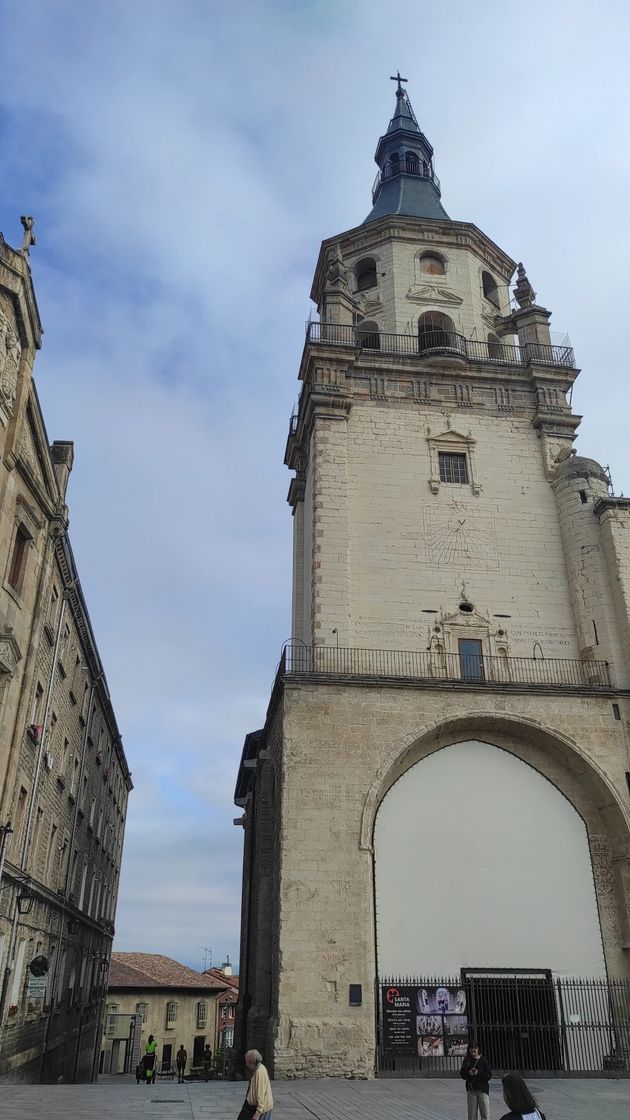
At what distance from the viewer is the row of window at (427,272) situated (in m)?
33.0

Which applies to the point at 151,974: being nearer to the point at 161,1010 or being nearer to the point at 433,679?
the point at 161,1010

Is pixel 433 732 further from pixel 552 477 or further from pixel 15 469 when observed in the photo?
pixel 15 469

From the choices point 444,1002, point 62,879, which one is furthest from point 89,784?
point 444,1002

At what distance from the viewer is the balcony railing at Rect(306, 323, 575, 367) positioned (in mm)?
28953

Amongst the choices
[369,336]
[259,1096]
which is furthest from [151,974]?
[259,1096]

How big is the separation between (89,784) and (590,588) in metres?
19.4

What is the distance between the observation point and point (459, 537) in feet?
84.7

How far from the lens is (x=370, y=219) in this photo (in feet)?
116

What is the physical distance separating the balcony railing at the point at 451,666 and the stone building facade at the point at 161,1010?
3489 centimetres

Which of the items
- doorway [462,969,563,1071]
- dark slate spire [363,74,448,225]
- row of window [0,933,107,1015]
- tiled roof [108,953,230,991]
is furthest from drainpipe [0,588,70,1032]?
tiled roof [108,953,230,991]

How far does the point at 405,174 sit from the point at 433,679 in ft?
91.6

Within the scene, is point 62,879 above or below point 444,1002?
above

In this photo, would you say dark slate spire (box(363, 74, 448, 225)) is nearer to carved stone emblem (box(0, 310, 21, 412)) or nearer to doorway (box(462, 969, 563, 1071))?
carved stone emblem (box(0, 310, 21, 412))

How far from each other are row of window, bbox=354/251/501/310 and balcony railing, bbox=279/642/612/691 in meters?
16.4
